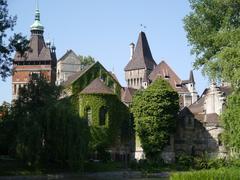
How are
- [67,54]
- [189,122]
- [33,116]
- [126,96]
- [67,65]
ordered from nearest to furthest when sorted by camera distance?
[33,116] < [189,122] < [126,96] < [67,65] < [67,54]

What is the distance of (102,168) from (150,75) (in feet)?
161

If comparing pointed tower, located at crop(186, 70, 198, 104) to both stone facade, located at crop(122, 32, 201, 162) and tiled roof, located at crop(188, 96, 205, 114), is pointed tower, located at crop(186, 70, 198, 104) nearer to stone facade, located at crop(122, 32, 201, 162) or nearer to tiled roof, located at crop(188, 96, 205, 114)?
stone facade, located at crop(122, 32, 201, 162)

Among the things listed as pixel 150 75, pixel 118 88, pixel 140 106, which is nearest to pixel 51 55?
pixel 150 75

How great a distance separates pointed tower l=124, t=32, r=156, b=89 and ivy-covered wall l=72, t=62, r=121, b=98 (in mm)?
32378

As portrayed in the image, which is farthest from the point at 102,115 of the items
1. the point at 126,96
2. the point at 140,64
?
the point at 140,64

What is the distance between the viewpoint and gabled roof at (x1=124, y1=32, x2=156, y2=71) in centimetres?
9693

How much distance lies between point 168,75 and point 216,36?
57663 millimetres

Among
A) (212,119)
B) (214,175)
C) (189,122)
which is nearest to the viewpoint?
(214,175)

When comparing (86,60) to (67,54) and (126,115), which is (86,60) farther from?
(126,115)

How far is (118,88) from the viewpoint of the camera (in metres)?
63.8

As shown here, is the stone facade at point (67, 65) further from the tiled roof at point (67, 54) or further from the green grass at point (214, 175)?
the green grass at point (214, 175)

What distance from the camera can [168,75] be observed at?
8738cm

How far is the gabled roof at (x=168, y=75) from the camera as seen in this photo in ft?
284

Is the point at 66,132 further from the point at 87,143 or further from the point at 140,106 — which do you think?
the point at 140,106
